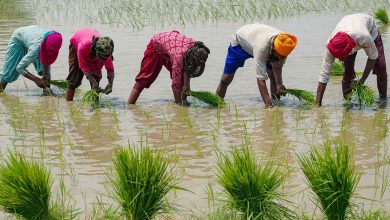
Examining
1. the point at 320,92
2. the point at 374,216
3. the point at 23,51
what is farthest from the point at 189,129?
the point at 23,51

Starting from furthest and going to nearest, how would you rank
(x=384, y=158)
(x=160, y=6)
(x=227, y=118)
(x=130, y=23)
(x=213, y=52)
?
(x=160, y=6) → (x=130, y=23) → (x=213, y=52) → (x=227, y=118) → (x=384, y=158)

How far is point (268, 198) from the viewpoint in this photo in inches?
130

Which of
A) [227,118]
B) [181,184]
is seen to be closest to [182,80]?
[227,118]

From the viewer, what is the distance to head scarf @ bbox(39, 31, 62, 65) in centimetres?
685

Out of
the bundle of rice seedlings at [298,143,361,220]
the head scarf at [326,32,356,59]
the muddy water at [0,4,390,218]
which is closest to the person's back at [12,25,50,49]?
the muddy water at [0,4,390,218]

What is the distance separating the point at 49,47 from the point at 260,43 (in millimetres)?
2235

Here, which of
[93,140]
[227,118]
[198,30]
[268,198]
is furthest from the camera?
[198,30]

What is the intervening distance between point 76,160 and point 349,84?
9.84 ft

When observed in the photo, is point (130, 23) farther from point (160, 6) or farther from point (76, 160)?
point (76, 160)

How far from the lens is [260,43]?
19.9 ft

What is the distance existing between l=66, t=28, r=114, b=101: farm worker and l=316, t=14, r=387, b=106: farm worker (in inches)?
77.2

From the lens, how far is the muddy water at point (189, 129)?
4.18 meters

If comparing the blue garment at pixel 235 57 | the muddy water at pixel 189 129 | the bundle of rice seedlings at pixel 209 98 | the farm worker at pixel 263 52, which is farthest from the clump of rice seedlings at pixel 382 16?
the bundle of rice seedlings at pixel 209 98

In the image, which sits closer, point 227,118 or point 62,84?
point 227,118
